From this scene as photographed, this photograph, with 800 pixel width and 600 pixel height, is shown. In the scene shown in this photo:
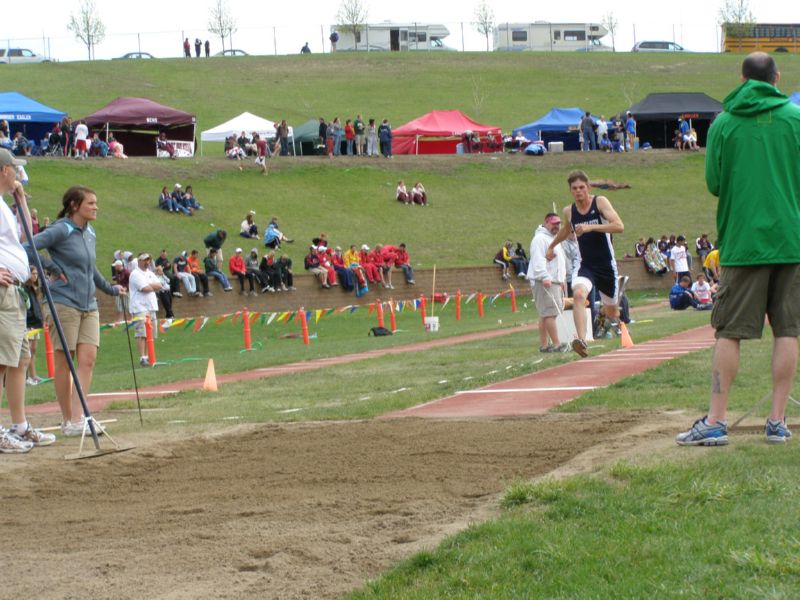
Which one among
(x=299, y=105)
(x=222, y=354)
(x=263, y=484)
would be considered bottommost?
(x=222, y=354)

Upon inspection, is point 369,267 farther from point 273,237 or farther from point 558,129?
point 558,129

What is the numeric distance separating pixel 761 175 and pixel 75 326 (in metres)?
5.57

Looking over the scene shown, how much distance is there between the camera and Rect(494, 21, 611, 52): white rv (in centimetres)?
10106

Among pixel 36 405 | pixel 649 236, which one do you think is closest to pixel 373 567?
pixel 36 405

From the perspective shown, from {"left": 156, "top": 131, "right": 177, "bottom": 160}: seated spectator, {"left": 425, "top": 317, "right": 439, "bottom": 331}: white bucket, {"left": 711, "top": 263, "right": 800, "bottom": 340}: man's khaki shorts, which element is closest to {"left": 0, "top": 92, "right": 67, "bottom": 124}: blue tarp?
{"left": 156, "top": 131, "right": 177, "bottom": 160}: seated spectator

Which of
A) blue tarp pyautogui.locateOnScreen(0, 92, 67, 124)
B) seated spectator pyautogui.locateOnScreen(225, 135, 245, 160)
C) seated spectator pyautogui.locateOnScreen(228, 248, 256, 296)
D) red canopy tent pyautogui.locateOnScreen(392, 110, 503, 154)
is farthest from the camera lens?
red canopy tent pyautogui.locateOnScreen(392, 110, 503, 154)

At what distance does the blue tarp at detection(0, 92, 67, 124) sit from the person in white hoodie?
32396mm

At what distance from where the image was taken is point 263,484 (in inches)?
269

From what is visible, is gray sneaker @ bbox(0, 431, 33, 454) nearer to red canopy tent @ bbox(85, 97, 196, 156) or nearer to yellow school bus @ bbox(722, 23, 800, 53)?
→ red canopy tent @ bbox(85, 97, 196, 156)

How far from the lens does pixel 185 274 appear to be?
31422 mm

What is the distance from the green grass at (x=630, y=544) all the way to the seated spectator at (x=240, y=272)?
92.0ft

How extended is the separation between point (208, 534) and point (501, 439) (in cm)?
278

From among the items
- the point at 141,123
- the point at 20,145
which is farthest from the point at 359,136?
the point at 20,145

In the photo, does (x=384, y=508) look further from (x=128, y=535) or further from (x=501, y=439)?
(x=501, y=439)
